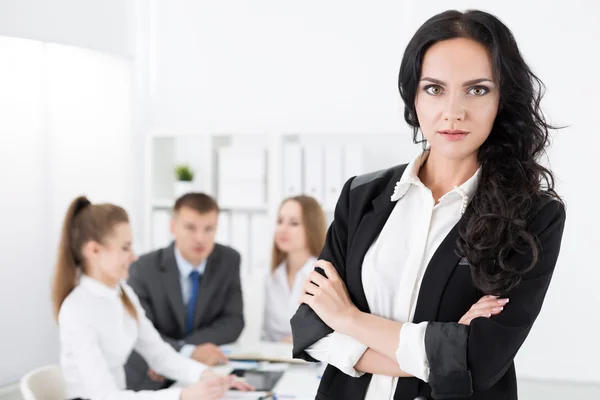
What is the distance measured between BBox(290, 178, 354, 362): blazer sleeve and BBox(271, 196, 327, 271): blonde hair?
205cm

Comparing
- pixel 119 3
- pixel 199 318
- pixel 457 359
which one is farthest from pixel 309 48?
pixel 457 359

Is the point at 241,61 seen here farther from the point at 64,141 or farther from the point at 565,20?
the point at 565,20

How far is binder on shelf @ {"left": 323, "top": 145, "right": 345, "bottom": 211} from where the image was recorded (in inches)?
168

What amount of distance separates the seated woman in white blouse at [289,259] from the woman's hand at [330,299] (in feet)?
6.59

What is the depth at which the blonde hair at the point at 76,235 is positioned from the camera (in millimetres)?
2529

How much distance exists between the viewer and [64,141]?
14.9 ft

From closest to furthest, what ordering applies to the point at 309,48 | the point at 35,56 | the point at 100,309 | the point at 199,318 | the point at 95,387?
the point at 95,387 < the point at 100,309 < the point at 199,318 < the point at 35,56 < the point at 309,48

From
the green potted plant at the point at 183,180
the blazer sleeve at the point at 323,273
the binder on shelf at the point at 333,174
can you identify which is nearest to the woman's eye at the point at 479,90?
the blazer sleeve at the point at 323,273

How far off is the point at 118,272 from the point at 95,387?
0.45 m

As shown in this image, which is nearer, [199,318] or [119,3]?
[199,318]

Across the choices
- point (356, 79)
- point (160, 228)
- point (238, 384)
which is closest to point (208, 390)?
point (238, 384)

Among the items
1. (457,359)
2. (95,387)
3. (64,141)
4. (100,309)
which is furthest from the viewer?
(64,141)

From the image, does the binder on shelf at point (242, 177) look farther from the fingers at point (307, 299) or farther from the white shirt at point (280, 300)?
the fingers at point (307, 299)

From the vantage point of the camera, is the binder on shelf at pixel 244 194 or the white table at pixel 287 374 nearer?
the white table at pixel 287 374
